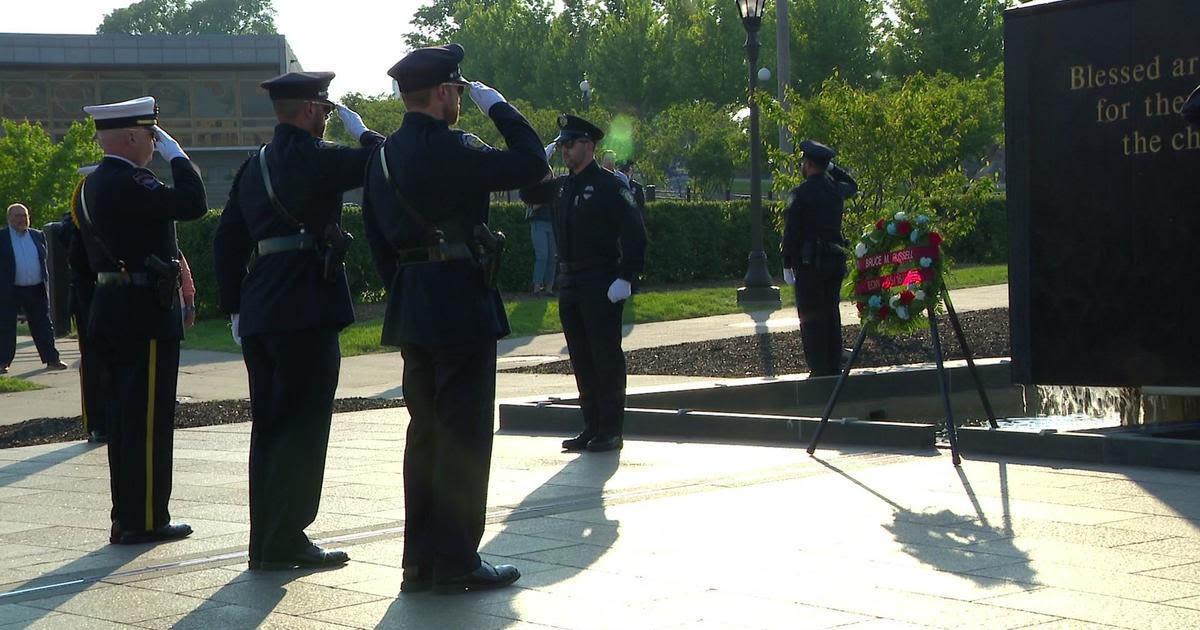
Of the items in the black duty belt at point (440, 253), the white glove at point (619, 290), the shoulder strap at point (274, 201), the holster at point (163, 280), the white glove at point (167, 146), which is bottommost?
the white glove at point (619, 290)

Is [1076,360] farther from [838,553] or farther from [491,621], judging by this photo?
[491,621]

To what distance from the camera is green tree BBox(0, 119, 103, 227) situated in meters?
39.8

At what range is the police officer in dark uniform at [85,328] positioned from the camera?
9.19 metres

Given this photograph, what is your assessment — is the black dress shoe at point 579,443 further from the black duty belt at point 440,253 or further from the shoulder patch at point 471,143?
the shoulder patch at point 471,143

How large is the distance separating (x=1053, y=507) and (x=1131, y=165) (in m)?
3.00

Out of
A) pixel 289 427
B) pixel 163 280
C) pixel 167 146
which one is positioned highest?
pixel 167 146

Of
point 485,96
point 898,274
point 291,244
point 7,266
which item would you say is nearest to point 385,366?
point 7,266

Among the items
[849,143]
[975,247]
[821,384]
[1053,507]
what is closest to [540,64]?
[975,247]

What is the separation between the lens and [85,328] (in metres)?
9.84

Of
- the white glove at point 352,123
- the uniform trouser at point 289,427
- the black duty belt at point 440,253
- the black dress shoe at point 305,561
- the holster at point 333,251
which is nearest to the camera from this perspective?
the black duty belt at point 440,253

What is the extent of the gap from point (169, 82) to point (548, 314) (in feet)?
159

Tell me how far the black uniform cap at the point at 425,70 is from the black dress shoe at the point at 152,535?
264 centimetres

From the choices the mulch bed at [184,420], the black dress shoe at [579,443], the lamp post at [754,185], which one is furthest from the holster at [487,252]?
the lamp post at [754,185]

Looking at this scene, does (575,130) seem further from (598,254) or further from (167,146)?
(167,146)
